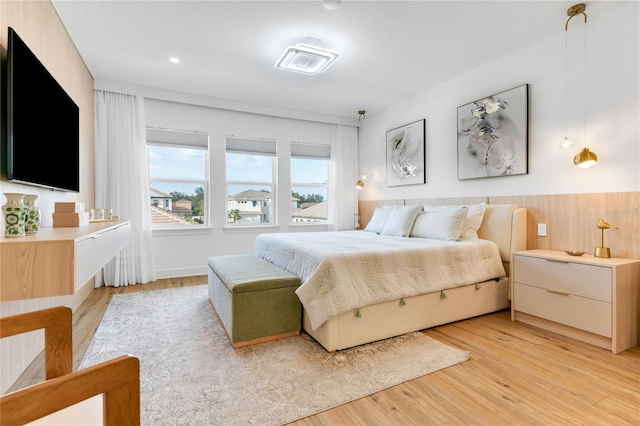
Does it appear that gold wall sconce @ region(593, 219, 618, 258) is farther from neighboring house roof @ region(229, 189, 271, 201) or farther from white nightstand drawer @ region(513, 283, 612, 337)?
neighboring house roof @ region(229, 189, 271, 201)

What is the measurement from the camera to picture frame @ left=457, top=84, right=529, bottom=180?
3139 mm

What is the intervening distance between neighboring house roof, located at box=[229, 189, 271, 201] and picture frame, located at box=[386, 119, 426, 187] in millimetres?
2035

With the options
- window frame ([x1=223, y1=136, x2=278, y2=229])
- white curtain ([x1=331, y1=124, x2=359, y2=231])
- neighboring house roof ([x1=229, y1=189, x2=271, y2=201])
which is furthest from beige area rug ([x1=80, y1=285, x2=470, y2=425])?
white curtain ([x1=331, y1=124, x2=359, y2=231])

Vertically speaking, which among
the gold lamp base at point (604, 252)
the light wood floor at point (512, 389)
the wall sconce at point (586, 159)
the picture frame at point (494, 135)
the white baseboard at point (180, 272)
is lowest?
the light wood floor at point (512, 389)

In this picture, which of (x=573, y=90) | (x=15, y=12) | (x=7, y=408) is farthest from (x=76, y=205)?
(x=573, y=90)

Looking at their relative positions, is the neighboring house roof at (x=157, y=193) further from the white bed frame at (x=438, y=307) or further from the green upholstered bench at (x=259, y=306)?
the white bed frame at (x=438, y=307)

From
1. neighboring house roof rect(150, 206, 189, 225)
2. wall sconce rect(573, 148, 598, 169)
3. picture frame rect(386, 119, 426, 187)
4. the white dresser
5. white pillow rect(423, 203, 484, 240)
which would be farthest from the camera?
neighboring house roof rect(150, 206, 189, 225)

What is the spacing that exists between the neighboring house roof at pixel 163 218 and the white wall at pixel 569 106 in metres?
3.72

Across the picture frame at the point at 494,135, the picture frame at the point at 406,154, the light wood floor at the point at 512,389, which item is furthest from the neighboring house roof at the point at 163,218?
the picture frame at the point at 494,135

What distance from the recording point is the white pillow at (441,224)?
126 inches

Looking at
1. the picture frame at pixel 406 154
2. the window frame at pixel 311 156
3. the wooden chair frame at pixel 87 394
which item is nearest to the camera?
the wooden chair frame at pixel 87 394

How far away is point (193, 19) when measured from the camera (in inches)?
106

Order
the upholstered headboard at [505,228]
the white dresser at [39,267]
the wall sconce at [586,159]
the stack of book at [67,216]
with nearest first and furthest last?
the white dresser at [39,267] < the stack of book at [67,216] < the wall sconce at [586,159] < the upholstered headboard at [505,228]

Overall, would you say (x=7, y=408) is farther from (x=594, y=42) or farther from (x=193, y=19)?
(x=594, y=42)
